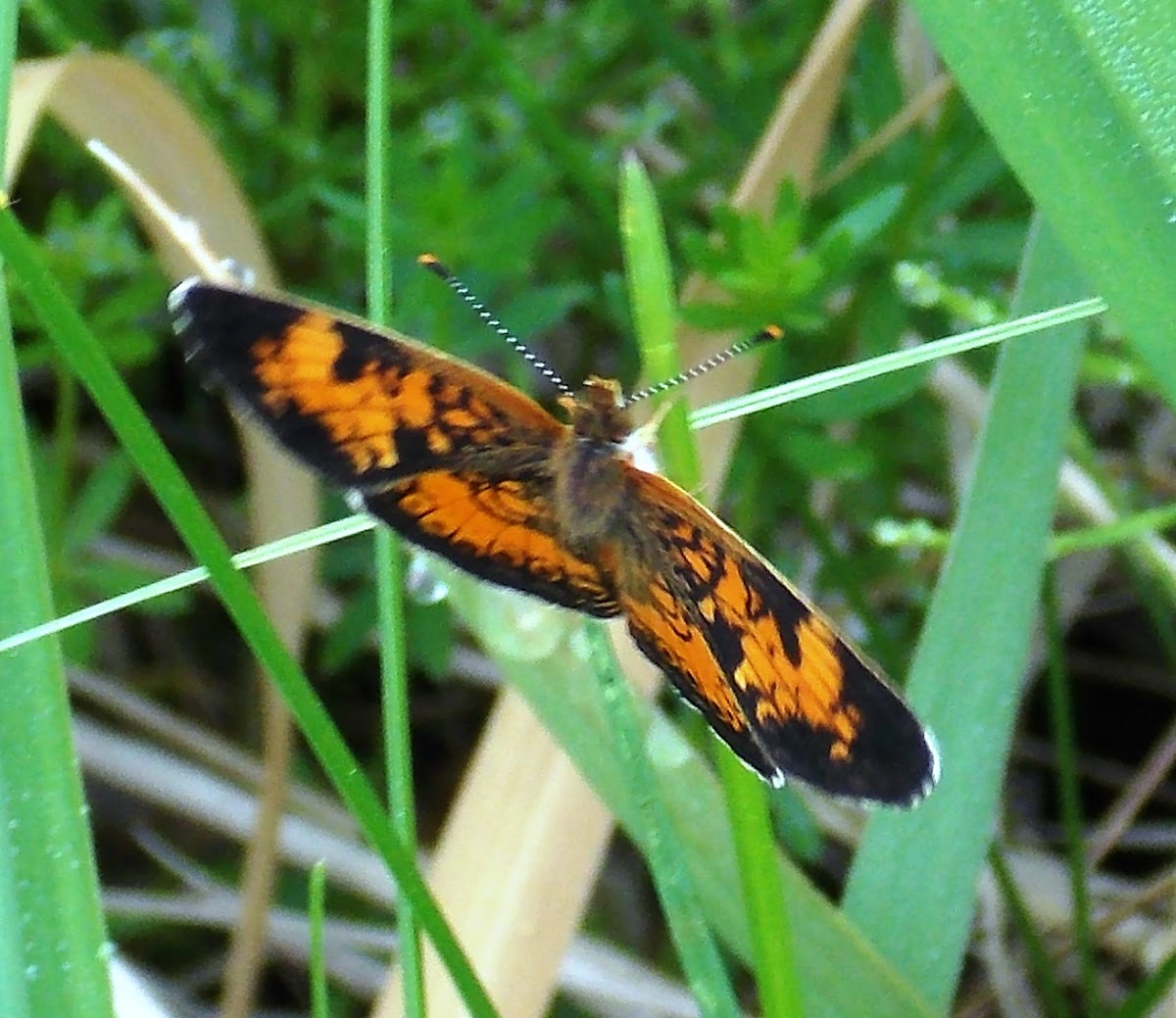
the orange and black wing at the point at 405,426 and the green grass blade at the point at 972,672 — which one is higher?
the orange and black wing at the point at 405,426

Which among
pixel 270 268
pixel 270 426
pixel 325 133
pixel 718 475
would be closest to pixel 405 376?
pixel 270 426

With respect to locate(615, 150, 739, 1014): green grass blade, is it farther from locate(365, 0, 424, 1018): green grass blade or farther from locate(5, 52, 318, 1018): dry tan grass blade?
locate(5, 52, 318, 1018): dry tan grass blade

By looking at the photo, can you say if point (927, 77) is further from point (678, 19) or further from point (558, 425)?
point (558, 425)

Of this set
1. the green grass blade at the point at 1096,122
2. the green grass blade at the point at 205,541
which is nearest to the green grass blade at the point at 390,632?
the green grass blade at the point at 205,541

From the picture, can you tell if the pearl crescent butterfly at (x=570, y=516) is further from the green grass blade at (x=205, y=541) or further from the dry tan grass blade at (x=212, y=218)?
the dry tan grass blade at (x=212, y=218)

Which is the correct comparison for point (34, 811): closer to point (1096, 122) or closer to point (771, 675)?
point (771, 675)

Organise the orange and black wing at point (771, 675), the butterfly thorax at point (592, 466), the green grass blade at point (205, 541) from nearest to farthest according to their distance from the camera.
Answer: the green grass blade at point (205, 541), the orange and black wing at point (771, 675), the butterfly thorax at point (592, 466)
